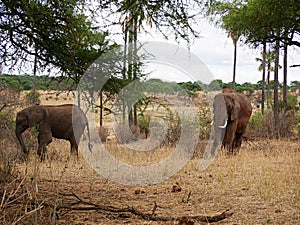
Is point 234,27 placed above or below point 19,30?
above

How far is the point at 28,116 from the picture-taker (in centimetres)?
1462

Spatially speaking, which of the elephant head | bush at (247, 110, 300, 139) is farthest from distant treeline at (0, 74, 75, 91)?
bush at (247, 110, 300, 139)

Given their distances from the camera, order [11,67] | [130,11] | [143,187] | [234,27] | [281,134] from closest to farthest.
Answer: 1. [130,11]
2. [11,67]
3. [143,187]
4. [234,27]
5. [281,134]

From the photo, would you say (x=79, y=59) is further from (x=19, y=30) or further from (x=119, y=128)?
(x=119, y=128)

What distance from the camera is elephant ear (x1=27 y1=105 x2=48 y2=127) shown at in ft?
47.9

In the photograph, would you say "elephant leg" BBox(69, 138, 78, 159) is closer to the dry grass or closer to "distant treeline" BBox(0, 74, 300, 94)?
"distant treeline" BBox(0, 74, 300, 94)

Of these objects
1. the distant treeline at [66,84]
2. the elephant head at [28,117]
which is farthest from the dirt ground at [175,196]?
the elephant head at [28,117]

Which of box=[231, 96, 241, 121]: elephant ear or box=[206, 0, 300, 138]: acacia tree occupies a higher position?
box=[206, 0, 300, 138]: acacia tree

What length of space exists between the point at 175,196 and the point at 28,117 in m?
7.87

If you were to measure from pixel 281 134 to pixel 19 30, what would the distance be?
18383mm

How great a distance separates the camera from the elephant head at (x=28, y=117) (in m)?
14.3

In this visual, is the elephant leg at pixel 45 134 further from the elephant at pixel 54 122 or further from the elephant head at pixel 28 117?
the elephant head at pixel 28 117

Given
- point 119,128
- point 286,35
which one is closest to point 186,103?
point 119,128

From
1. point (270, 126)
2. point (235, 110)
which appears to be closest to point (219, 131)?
point (235, 110)
